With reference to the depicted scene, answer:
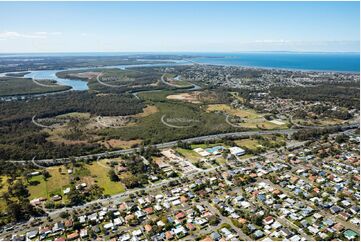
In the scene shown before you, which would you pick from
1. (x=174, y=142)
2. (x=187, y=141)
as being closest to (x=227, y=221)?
(x=187, y=141)

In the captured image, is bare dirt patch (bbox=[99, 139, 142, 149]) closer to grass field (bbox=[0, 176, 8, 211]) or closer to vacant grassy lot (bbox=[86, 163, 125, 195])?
vacant grassy lot (bbox=[86, 163, 125, 195])

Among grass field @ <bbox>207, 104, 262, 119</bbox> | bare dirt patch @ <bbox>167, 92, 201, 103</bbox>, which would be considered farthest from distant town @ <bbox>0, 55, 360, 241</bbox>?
bare dirt patch @ <bbox>167, 92, 201, 103</bbox>

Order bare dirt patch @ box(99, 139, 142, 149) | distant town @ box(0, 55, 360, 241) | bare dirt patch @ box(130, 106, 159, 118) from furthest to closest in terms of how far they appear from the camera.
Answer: bare dirt patch @ box(130, 106, 159, 118), bare dirt patch @ box(99, 139, 142, 149), distant town @ box(0, 55, 360, 241)

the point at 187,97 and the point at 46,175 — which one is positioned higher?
the point at 187,97

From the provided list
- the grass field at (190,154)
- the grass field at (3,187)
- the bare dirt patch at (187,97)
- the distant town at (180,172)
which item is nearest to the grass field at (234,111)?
the distant town at (180,172)

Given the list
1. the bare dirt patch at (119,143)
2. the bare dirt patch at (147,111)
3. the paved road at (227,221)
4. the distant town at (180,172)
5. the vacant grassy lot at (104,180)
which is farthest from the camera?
the bare dirt patch at (147,111)

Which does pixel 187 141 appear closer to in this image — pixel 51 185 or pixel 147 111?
pixel 51 185

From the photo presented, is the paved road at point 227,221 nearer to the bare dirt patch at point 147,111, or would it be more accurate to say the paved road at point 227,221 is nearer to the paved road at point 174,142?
the paved road at point 174,142

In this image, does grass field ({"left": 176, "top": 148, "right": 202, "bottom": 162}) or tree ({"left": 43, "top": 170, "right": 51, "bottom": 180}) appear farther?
grass field ({"left": 176, "top": 148, "right": 202, "bottom": 162})
